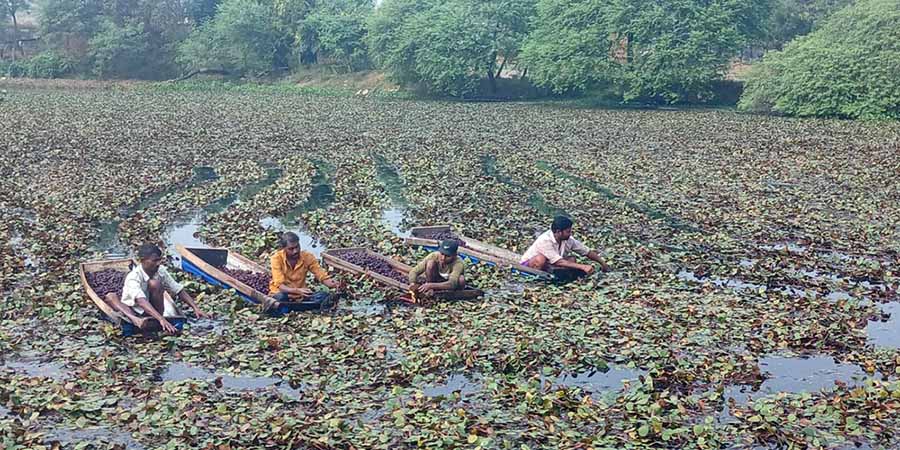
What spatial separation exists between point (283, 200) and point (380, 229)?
3306 mm

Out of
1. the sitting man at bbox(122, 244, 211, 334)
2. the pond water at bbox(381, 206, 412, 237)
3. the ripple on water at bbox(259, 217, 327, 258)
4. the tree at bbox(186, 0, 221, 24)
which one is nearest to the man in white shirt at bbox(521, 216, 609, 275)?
the pond water at bbox(381, 206, 412, 237)

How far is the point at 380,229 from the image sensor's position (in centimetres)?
1438

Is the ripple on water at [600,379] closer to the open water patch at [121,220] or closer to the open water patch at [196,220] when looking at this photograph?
the open water patch at [196,220]

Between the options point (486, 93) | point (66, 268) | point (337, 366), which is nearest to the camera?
point (337, 366)

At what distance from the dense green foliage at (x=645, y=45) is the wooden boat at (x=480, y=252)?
100 feet

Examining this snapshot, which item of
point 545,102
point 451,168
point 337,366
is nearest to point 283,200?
point 451,168

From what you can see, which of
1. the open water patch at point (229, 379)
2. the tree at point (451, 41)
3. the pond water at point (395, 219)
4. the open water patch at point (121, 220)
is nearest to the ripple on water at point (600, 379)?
the open water patch at point (229, 379)

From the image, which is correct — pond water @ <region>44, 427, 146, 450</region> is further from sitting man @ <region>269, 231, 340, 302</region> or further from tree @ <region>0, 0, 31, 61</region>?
tree @ <region>0, 0, 31, 61</region>

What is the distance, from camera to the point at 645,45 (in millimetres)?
43156

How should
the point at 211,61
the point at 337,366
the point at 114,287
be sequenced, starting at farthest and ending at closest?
the point at 211,61 → the point at 114,287 → the point at 337,366

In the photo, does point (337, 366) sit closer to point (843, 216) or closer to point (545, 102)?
point (843, 216)

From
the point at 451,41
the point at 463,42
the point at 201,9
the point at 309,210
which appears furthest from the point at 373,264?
the point at 201,9

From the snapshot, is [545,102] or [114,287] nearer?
[114,287]

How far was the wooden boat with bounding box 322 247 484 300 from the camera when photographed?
408 inches
